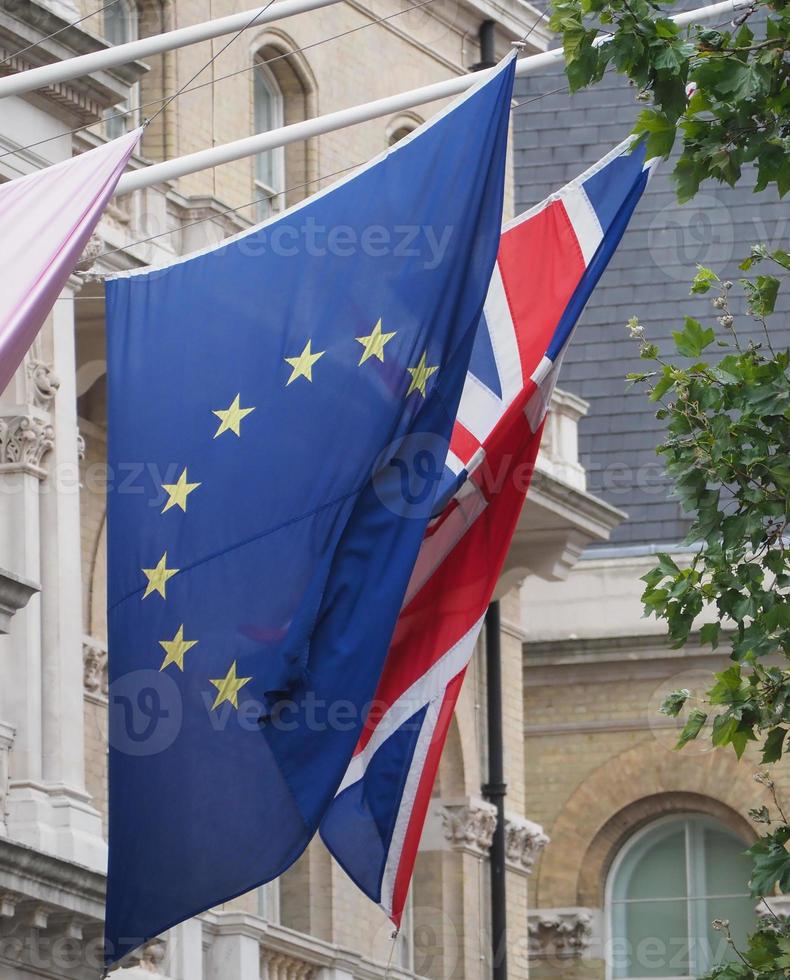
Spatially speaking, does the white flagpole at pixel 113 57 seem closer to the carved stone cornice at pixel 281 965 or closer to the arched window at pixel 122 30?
the arched window at pixel 122 30

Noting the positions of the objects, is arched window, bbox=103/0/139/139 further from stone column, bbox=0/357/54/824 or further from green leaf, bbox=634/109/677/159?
green leaf, bbox=634/109/677/159

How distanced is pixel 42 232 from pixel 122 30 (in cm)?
1215

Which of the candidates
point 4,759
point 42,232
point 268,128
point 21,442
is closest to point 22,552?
point 21,442

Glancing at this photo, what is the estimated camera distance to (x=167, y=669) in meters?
16.9

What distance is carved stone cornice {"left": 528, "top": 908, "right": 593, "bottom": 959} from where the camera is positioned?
4006cm

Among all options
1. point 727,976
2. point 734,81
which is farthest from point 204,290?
point 727,976

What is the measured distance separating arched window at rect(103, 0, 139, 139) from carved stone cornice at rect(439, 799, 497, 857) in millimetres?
8126

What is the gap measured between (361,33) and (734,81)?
1551 centimetres

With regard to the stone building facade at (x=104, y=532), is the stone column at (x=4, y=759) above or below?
below

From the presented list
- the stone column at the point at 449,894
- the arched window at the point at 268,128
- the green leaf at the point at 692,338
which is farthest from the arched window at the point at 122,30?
the green leaf at the point at 692,338

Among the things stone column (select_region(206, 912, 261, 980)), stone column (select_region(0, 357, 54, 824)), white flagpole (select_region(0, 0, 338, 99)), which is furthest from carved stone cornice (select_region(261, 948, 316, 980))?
white flagpole (select_region(0, 0, 338, 99))

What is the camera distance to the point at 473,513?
1898cm

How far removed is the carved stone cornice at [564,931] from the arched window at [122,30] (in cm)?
1553

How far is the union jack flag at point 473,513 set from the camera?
17828mm
